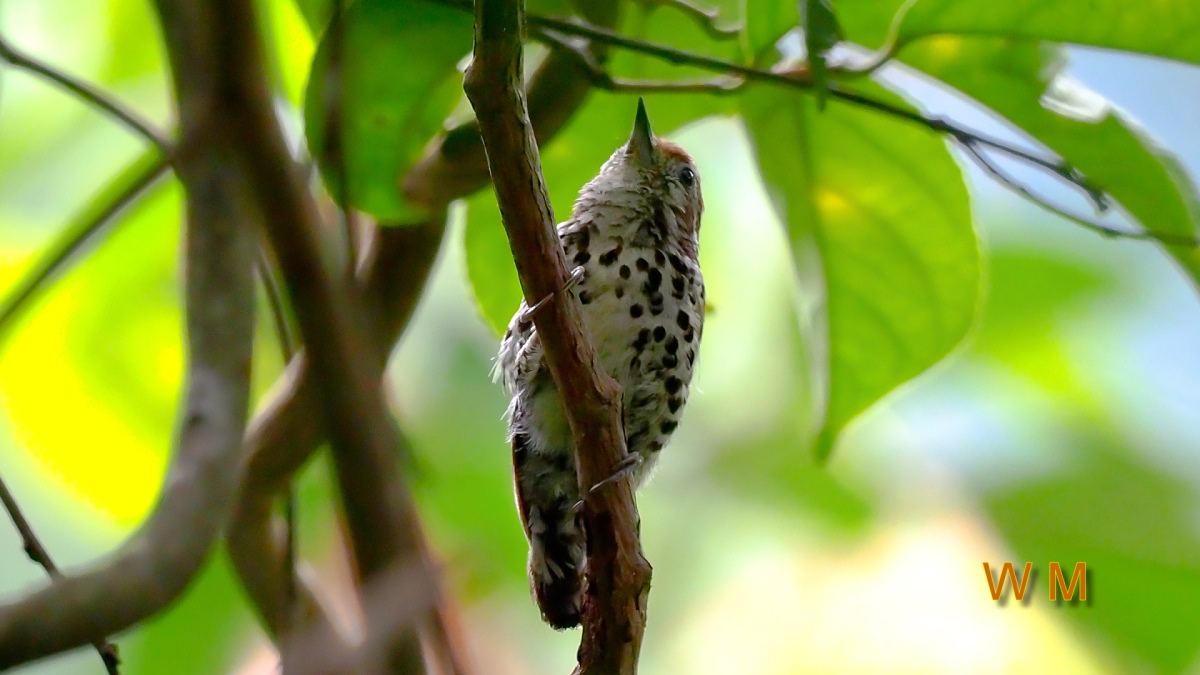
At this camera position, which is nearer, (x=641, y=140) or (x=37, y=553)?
(x=37, y=553)

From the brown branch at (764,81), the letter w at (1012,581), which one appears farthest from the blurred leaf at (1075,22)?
the letter w at (1012,581)

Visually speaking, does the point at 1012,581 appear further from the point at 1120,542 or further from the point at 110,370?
the point at 110,370

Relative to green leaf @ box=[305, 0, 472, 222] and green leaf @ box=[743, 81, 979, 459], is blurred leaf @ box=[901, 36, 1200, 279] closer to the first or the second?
green leaf @ box=[743, 81, 979, 459]

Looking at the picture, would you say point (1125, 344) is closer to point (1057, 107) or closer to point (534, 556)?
point (1057, 107)

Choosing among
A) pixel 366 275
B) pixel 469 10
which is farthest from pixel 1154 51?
pixel 366 275

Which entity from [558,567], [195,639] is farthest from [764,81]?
[195,639]

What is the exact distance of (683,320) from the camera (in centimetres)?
166

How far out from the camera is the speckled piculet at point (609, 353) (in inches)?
61.9

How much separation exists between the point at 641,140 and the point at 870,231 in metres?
0.36

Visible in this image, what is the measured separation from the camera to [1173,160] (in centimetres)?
136

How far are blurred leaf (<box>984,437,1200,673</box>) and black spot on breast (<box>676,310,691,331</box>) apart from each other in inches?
44.0

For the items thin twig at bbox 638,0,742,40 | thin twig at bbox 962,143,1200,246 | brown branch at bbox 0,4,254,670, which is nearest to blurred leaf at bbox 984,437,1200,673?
thin twig at bbox 962,143,1200,246

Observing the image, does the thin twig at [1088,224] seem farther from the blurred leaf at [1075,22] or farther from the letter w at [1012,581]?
the letter w at [1012,581]

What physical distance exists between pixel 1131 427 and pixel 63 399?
2.26 metres
